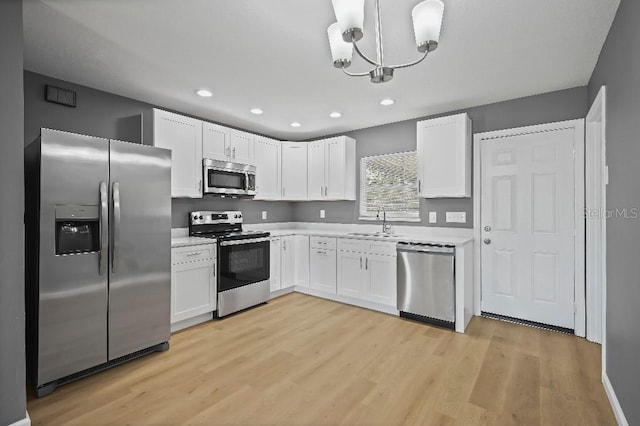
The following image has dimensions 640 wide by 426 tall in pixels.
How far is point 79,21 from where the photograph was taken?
2.03 m

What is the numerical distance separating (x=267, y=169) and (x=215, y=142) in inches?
36.5

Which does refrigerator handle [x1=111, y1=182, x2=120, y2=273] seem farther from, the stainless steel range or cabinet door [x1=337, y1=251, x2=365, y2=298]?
cabinet door [x1=337, y1=251, x2=365, y2=298]

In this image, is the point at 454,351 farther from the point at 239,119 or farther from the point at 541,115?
the point at 239,119

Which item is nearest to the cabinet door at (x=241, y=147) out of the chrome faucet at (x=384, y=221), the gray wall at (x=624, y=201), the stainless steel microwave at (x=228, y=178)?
the stainless steel microwave at (x=228, y=178)

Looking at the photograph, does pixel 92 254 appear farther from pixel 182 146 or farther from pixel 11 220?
pixel 182 146

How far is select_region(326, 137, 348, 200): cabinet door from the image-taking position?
445cm

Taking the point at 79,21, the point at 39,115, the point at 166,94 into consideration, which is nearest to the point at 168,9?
the point at 79,21

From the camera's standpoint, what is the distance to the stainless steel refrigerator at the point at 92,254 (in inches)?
82.1

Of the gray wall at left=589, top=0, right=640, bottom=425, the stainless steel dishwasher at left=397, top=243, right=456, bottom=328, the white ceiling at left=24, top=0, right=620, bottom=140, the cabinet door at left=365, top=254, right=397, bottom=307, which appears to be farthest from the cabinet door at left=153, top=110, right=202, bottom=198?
the gray wall at left=589, top=0, right=640, bottom=425

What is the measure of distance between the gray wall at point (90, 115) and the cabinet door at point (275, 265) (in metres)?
1.04

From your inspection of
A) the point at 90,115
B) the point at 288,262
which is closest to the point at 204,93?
the point at 90,115

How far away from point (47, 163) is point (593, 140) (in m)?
4.53

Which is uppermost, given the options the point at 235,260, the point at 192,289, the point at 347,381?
the point at 235,260

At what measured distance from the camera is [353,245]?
397cm
